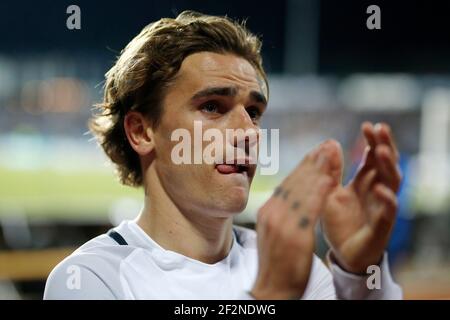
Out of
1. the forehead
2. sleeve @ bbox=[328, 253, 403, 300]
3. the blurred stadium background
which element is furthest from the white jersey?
the blurred stadium background

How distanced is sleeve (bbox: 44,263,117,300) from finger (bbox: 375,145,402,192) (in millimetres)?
362

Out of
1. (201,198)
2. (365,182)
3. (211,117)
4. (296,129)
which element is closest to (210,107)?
(211,117)

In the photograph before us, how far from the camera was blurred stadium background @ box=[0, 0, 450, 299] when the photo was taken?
258cm

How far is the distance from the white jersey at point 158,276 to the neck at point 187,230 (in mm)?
12

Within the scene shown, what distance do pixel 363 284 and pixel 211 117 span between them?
28cm

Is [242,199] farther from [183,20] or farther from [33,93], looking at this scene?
[33,93]

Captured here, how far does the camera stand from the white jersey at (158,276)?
2.73 feet

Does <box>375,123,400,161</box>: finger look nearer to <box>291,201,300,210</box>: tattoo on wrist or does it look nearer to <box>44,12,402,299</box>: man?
<box>44,12,402,299</box>: man

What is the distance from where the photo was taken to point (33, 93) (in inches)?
116

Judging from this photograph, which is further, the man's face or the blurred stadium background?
the blurred stadium background

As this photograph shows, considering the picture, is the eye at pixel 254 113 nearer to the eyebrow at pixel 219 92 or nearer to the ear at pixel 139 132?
the eyebrow at pixel 219 92

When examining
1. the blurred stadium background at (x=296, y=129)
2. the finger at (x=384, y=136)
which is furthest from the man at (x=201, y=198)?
the blurred stadium background at (x=296, y=129)

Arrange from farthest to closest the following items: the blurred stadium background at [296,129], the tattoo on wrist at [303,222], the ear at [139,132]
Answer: the blurred stadium background at [296,129], the ear at [139,132], the tattoo on wrist at [303,222]

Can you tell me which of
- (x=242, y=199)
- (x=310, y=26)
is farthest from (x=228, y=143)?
(x=310, y=26)
